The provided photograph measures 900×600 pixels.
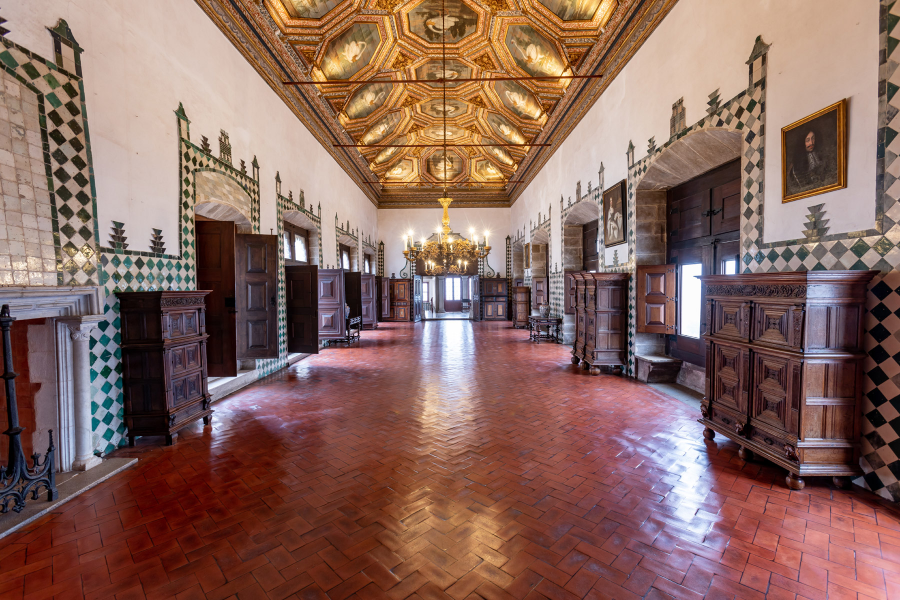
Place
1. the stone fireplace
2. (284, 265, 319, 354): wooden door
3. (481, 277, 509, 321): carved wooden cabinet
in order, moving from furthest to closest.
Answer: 1. (481, 277, 509, 321): carved wooden cabinet
2. (284, 265, 319, 354): wooden door
3. the stone fireplace

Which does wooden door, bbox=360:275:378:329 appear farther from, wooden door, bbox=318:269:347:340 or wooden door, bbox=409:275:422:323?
wooden door, bbox=318:269:347:340

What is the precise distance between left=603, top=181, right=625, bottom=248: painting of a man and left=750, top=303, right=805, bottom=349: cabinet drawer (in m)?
3.90

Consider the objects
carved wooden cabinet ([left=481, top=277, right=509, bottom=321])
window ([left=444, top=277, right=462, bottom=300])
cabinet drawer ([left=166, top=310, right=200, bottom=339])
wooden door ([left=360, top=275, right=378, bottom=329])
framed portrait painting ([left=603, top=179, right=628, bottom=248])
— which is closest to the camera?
cabinet drawer ([left=166, top=310, right=200, bottom=339])

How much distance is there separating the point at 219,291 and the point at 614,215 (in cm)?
659

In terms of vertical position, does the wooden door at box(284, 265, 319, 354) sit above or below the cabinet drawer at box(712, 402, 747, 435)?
above

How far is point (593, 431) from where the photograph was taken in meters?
4.12

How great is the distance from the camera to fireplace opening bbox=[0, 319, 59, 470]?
10.7 ft

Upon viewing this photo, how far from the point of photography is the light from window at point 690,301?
5949 mm

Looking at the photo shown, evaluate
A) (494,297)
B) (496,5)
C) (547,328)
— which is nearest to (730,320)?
(496,5)

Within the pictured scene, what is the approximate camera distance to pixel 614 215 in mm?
7211

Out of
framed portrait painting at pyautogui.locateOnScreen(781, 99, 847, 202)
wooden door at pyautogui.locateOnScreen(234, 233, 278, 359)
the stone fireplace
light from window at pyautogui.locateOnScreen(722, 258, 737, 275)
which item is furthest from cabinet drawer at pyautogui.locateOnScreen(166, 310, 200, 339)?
light from window at pyautogui.locateOnScreen(722, 258, 737, 275)

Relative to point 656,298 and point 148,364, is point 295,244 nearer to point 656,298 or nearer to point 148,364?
point 148,364

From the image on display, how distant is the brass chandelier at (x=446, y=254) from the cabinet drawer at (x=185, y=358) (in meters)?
12.6

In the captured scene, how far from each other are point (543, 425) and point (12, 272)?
477cm
